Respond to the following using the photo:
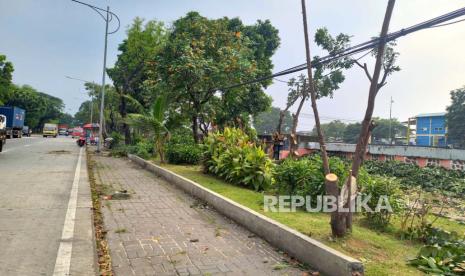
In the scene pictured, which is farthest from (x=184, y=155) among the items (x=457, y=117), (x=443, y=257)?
(x=457, y=117)

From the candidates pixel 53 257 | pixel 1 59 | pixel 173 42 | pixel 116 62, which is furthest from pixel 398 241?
pixel 1 59

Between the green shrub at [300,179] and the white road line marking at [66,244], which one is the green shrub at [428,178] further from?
the white road line marking at [66,244]

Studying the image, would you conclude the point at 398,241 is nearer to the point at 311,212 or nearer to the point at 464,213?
the point at 311,212

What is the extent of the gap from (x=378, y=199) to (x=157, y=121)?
9319 mm

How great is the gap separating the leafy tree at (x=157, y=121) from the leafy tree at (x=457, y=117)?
42.2m

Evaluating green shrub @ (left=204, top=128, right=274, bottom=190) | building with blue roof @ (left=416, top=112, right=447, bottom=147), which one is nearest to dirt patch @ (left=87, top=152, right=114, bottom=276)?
green shrub @ (left=204, top=128, right=274, bottom=190)

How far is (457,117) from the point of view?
144ft

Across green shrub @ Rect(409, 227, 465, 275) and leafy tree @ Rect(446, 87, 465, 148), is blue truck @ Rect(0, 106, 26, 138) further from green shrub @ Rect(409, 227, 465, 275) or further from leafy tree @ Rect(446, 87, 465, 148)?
leafy tree @ Rect(446, 87, 465, 148)

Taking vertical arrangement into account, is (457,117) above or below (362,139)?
above

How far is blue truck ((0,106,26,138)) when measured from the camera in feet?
120

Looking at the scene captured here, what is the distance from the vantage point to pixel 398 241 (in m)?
5.12

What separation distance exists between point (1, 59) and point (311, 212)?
33.6 meters

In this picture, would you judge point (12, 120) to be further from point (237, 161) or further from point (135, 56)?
point (237, 161)

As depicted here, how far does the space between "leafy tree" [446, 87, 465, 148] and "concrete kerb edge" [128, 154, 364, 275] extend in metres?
45.8
